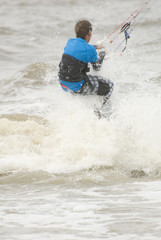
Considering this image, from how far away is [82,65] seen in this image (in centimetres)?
711

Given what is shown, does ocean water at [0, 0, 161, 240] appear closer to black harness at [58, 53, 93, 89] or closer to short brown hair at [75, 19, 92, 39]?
black harness at [58, 53, 93, 89]

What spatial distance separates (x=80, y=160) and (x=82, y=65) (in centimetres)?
146

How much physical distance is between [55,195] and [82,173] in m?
1.08

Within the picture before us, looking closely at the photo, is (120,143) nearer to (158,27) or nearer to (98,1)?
(158,27)

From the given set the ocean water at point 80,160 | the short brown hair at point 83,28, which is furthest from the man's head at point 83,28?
the ocean water at point 80,160

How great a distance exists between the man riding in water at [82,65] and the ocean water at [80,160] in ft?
1.12

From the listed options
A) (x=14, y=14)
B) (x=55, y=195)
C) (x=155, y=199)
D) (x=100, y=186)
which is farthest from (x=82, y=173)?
(x=14, y=14)

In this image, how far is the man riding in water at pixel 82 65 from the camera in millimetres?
6977

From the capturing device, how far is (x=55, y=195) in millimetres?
5750

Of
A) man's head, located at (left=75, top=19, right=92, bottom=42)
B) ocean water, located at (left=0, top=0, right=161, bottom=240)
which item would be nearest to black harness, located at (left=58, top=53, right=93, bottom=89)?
man's head, located at (left=75, top=19, right=92, bottom=42)

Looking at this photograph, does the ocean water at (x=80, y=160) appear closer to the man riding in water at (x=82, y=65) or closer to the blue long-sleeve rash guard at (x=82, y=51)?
the man riding in water at (x=82, y=65)

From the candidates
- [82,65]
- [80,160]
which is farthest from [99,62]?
[80,160]

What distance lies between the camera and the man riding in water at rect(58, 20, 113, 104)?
6.98 metres

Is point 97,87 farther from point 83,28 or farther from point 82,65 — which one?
point 83,28
